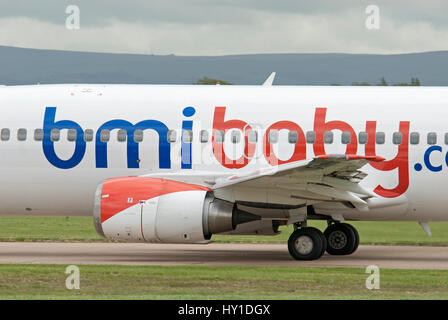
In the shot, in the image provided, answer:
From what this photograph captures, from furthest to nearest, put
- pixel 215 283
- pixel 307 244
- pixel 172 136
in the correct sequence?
pixel 172 136 < pixel 307 244 < pixel 215 283

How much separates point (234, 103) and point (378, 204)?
4429 mm

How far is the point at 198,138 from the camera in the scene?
2372 centimetres

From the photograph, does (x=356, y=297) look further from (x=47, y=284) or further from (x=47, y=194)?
(x=47, y=194)

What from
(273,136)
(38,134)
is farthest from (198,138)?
(38,134)

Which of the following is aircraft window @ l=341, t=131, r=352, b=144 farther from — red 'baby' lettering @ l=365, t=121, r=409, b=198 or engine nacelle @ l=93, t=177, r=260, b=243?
engine nacelle @ l=93, t=177, r=260, b=243

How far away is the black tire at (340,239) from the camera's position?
2542cm

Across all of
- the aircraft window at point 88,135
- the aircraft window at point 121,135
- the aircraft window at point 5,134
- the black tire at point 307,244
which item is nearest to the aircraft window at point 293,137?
the black tire at point 307,244

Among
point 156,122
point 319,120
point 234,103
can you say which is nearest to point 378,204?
point 319,120

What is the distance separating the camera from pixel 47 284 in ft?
59.8

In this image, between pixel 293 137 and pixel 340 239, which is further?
pixel 340 239

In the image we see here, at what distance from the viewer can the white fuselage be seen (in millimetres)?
23594

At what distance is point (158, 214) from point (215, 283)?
3.71 meters

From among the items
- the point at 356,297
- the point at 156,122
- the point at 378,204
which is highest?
the point at 156,122

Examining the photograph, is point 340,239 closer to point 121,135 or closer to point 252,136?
point 252,136
